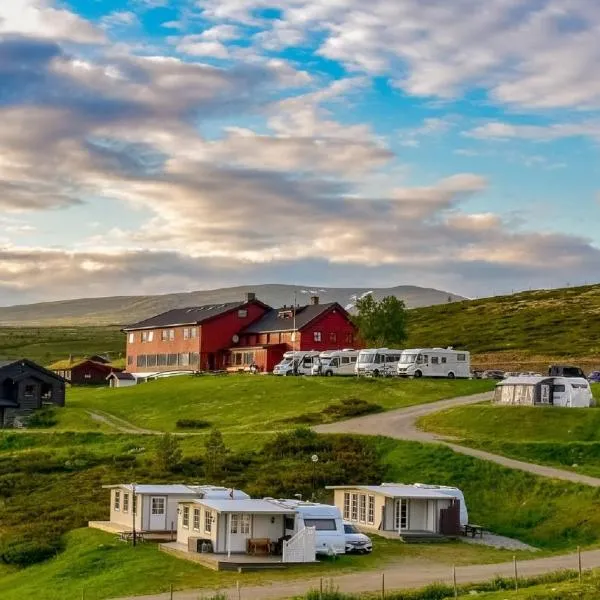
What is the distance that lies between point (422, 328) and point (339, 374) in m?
66.2

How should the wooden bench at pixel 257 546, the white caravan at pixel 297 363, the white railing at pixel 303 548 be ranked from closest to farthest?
1. the white railing at pixel 303 548
2. the wooden bench at pixel 257 546
3. the white caravan at pixel 297 363

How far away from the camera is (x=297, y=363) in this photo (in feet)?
335

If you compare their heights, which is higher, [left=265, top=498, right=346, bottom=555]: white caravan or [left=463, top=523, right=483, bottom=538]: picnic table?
[left=265, top=498, right=346, bottom=555]: white caravan

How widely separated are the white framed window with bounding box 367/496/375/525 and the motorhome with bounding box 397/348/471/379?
41381 mm

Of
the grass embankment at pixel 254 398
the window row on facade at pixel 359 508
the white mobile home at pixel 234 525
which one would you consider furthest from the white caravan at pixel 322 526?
the grass embankment at pixel 254 398

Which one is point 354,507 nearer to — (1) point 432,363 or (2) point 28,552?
(2) point 28,552

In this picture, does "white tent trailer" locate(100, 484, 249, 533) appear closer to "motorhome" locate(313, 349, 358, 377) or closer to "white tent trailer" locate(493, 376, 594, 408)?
"white tent trailer" locate(493, 376, 594, 408)

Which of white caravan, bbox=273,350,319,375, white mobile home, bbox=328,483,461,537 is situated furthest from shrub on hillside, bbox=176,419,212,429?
white mobile home, bbox=328,483,461,537

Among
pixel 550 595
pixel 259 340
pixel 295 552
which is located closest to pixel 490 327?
pixel 259 340

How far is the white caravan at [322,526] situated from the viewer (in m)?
46.0

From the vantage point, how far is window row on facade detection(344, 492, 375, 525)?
5319 cm

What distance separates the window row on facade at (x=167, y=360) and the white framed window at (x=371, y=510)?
6489 cm

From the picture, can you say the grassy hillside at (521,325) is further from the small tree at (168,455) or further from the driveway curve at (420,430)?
the small tree at (168,455)

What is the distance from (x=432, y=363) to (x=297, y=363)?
542 inches
